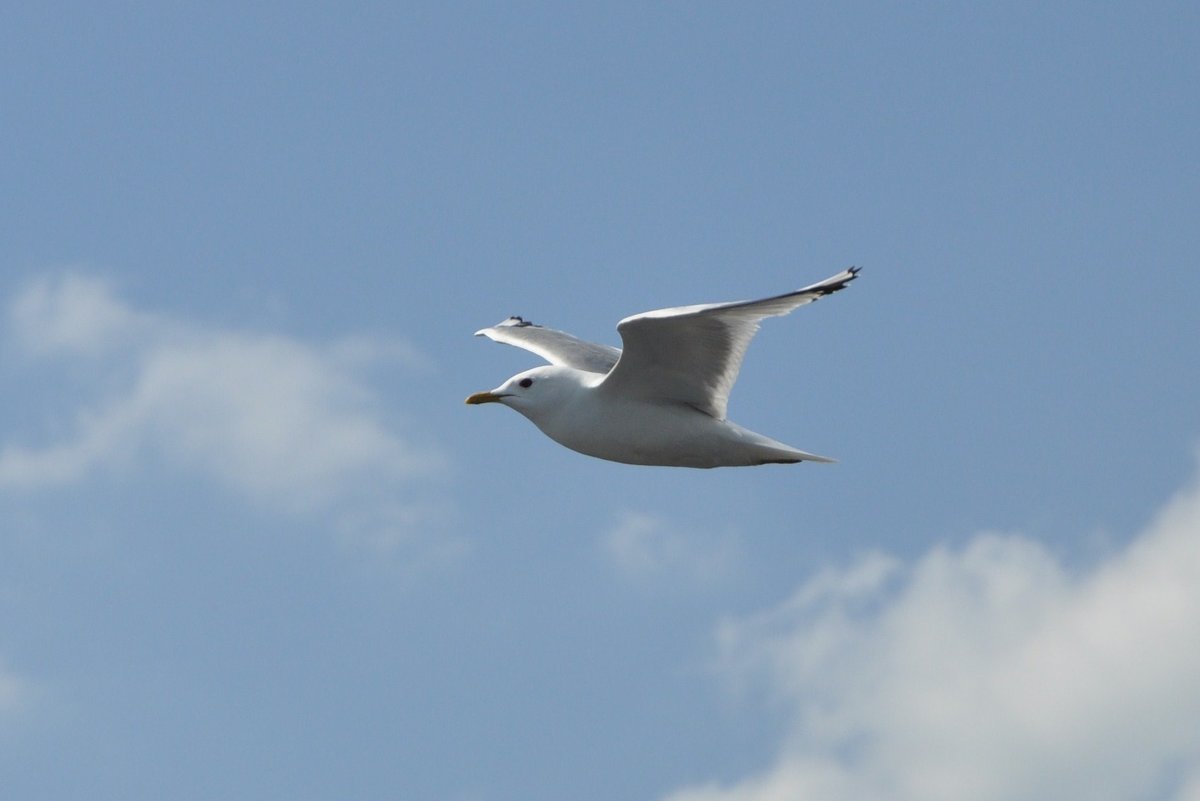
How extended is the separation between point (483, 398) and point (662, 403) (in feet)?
5.35

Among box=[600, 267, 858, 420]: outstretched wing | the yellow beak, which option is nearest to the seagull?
box=[600, 267, 858, 420]: outstretched wing

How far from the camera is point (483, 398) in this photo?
43.9 feet

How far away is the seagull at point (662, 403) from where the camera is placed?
12.1 m

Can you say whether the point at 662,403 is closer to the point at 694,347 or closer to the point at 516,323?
the point at 694,347

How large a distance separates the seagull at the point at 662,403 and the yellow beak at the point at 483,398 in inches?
10.7

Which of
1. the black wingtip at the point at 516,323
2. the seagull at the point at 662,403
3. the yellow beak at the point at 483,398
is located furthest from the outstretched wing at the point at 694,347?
the black wingtip at the point at 516,323

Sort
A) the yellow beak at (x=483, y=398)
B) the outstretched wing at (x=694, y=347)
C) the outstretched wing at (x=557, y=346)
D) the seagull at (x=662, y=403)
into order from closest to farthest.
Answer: the outstretched wing at (x=694, y=347) → the seagull at (x=662, y=403) → the yellow beak at (x=483, y=398) → the outstretched wing at (x=557, y=346)

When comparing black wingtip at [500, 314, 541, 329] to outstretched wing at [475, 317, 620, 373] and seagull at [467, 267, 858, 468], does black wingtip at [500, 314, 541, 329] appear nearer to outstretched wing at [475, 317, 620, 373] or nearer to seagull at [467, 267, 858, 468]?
outstretched wing at [475, 317, 620, 373]

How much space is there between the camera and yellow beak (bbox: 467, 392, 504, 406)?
1330 centimetres

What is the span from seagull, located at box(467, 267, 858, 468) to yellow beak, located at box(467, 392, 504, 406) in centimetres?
27

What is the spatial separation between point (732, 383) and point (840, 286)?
1379 mm

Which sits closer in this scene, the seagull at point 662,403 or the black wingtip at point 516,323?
the seagull at point 662,403

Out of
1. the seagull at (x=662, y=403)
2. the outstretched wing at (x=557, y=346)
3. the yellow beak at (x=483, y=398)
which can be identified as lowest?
the seagull at (x=662, y=403)

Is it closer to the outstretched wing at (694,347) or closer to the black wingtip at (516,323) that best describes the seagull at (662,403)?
the outstretched wing at (694,347)
